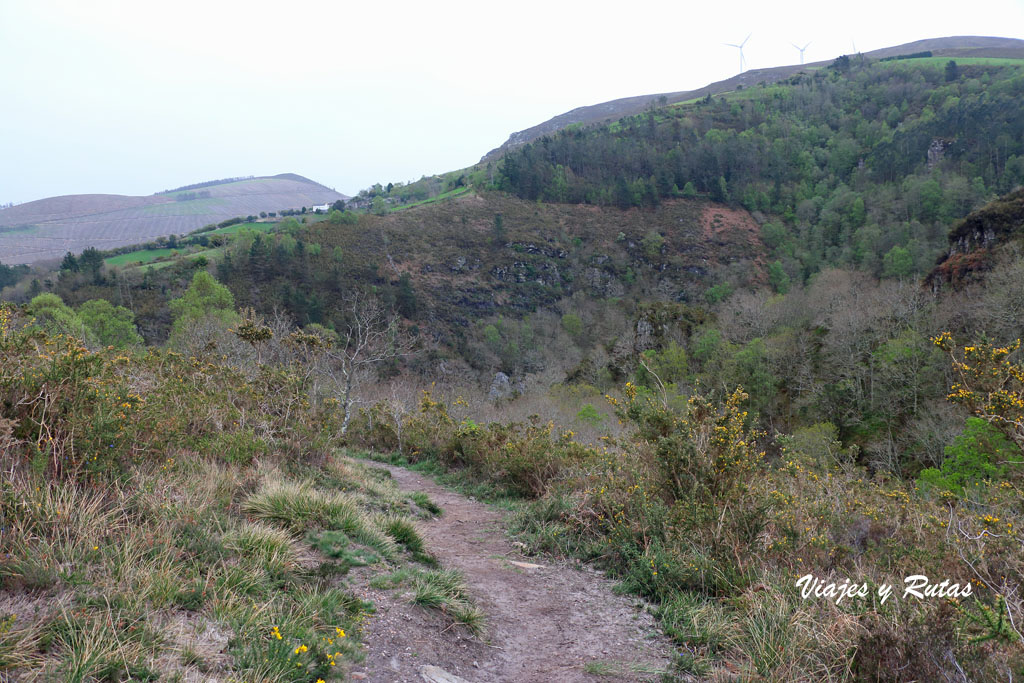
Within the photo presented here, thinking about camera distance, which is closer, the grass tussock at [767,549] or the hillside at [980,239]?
the grass tussock at [767,549]

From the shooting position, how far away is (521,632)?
452 cm

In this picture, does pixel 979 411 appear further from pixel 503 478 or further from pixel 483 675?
pixel 503 478

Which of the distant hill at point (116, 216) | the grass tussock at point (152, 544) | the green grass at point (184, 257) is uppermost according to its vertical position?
the distant hill at point (116, 216)

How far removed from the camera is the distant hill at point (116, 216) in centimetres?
8169

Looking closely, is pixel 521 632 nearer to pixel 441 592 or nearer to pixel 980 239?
pixel 441 592

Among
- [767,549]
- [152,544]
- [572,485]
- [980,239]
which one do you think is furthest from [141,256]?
[980,239]

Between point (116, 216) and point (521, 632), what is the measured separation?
418ft

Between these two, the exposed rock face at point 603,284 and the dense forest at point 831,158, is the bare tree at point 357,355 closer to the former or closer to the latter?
the dense forest at point 831,158

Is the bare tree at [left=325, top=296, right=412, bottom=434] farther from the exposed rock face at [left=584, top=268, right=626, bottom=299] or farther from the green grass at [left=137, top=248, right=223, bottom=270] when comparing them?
the exposed rock face at [left=584, top=268, right=626, bottom=299]

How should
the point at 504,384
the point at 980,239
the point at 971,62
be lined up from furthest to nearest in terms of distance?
1. the point at 971,62
2. the point at 504,384
3. the point at 980,239

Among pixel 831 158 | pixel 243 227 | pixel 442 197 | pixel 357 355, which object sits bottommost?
pixel 357 355

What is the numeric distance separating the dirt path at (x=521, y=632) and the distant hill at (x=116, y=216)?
88.7 meters

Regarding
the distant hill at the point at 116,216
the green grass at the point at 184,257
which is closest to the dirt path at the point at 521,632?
the green grass at the point at 184,257

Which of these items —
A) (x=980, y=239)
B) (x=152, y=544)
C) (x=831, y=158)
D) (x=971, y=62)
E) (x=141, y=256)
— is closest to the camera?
(x=152, y=544)
